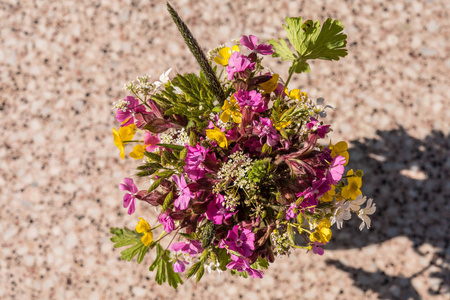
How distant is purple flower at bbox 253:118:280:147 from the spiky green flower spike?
0.33ft

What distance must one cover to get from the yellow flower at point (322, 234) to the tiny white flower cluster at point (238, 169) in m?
0.17

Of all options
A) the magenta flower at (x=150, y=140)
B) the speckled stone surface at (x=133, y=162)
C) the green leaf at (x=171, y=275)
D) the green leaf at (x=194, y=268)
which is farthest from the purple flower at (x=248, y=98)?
the speckled stone surface at (x=133, y=162)

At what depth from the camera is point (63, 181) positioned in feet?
4.41

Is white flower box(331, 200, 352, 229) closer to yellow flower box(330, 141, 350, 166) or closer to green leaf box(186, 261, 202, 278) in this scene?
yellow flower box(330, 141, 350, 166)

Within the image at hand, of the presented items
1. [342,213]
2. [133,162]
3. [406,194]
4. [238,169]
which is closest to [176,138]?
[238,169]

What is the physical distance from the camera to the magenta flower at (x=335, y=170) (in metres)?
0.73

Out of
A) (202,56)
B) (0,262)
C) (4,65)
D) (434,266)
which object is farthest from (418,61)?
(0,262)

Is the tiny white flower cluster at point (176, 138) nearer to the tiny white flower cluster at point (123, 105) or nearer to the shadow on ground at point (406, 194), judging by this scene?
the tiny white flower cluster at point (123, 105)

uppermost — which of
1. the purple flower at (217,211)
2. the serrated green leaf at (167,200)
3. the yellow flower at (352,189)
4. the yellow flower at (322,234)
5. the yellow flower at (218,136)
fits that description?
the yellow flower at (218,136)

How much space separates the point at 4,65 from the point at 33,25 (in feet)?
0.60

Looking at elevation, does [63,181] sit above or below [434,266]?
above

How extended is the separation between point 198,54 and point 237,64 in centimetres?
15

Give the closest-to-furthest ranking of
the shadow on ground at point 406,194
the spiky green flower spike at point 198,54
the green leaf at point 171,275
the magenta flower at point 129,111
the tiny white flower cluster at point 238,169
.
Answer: the spiky green flower spike at point 198,54 < the tiny white flower cluster at point 238,169 < the magenta flower at point 129,111 < the green leaf at point 171,275 < the shadow on ground at point 406,194

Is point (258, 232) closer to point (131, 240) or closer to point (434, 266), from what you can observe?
point (131, 240)
